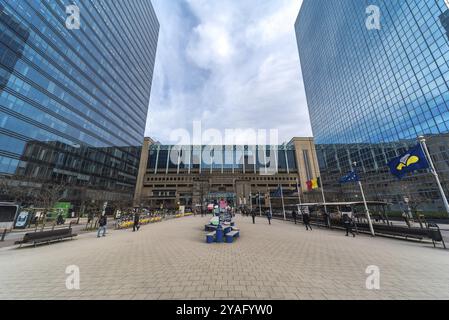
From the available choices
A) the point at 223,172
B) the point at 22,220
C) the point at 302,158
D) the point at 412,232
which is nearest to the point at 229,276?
the point at 412,232

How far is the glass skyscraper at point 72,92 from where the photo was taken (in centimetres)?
3225

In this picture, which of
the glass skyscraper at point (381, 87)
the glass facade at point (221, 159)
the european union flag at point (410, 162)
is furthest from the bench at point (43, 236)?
the glass facade at point (221, 159)

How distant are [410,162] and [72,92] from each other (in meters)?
66.5

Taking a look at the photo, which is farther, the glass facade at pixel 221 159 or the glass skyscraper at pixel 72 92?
the glass facade at pixel 221 159

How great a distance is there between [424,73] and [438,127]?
1217 cm

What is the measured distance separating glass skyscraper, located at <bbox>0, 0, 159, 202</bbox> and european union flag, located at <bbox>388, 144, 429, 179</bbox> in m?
55.6

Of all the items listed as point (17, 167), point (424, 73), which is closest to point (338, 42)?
point (424, 73)

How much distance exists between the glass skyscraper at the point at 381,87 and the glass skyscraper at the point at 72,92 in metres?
71.1

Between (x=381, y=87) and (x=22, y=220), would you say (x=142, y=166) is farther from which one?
(x=381, y=87)

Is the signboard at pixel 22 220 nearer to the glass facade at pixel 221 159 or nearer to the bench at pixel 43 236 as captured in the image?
the bench at pixel 43 236

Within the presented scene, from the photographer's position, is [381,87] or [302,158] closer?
[381,87]

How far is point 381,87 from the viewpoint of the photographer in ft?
148

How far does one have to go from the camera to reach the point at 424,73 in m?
35.6

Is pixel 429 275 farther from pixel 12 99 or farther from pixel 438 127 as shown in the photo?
pixel 12 99
